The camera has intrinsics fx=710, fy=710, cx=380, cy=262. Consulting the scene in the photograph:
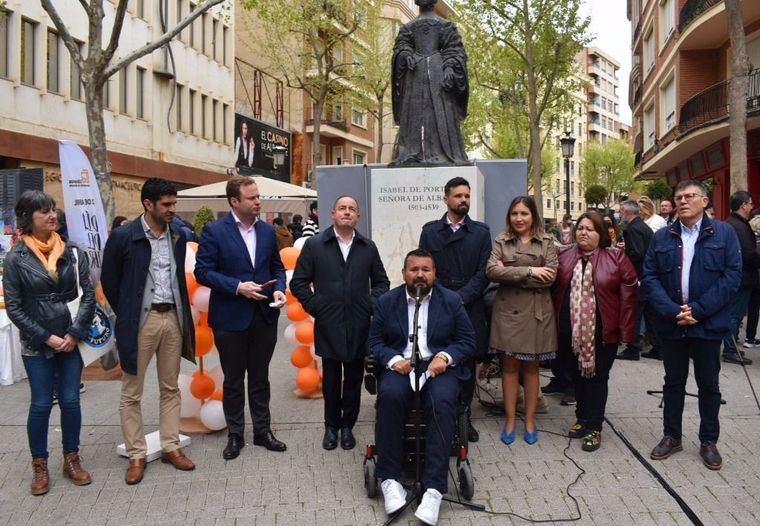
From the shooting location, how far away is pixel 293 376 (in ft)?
26.9

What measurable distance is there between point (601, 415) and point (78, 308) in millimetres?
3902

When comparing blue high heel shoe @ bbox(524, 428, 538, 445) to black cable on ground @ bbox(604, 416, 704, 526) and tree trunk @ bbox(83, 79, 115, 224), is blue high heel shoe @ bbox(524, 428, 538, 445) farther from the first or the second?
tree trunk @ bbox(83, 79, 115, 224)

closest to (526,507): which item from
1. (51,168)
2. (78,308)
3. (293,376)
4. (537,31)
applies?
(78,308)

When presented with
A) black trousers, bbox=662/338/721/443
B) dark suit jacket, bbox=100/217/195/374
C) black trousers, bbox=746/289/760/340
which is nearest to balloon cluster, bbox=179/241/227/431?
dark suit jacket, bbox=100/217/195/374

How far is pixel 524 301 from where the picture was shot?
5.42 metres

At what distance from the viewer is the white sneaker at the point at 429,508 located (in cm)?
403

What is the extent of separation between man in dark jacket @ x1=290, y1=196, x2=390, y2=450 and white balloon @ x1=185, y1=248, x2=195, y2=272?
1045mm

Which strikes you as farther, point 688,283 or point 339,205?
point 339,205

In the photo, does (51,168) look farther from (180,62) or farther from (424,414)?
(424,414)

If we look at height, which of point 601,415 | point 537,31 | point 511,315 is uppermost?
point 537,31

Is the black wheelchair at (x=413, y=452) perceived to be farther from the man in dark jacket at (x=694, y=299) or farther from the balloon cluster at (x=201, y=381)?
the balloon cluster at (x=201, y=381)

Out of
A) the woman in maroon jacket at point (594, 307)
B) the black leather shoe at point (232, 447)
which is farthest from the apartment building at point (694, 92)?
the black leather shoe at point (232, 447)

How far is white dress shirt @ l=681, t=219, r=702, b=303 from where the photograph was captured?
5.05 meters

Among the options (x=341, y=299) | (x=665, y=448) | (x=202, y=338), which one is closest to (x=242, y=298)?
(x=341, y=299)
